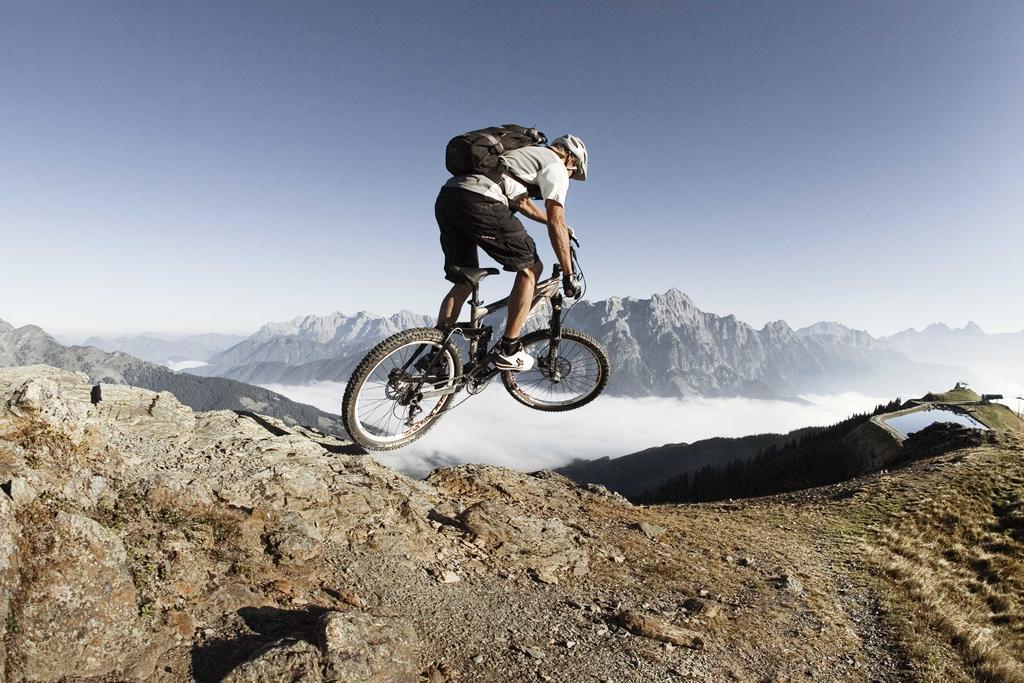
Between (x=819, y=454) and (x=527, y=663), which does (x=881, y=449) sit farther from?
(x=527, y=663)

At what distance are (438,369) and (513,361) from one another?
148 cm

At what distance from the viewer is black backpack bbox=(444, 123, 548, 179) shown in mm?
7539

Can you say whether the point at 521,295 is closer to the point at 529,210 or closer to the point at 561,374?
the point at 529,210

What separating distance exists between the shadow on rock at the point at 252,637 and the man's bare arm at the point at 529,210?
6.88m

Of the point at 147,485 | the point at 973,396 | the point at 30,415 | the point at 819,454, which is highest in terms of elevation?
the point at 973,396

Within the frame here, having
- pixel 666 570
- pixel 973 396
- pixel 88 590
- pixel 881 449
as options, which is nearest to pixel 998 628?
pixel 666 570

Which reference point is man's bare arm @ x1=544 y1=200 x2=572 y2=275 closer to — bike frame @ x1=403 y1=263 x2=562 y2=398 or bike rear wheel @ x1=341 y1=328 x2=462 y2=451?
bike frame @ x1=403 y1=263 x2=562 y2=398

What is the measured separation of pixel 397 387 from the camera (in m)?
9.06

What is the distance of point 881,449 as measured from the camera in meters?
72.3

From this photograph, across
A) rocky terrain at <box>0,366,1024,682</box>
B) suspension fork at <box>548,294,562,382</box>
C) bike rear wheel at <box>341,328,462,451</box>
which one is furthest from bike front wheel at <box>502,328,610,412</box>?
rocky terrain at <box>0,366,1024,682</box>

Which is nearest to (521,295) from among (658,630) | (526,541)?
(526,541)

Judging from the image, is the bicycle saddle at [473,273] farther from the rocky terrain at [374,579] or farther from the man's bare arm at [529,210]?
the rocky terrain at [374,579]

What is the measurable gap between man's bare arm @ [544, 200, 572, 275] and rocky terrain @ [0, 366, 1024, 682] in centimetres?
584

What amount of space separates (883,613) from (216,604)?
13595 mm
